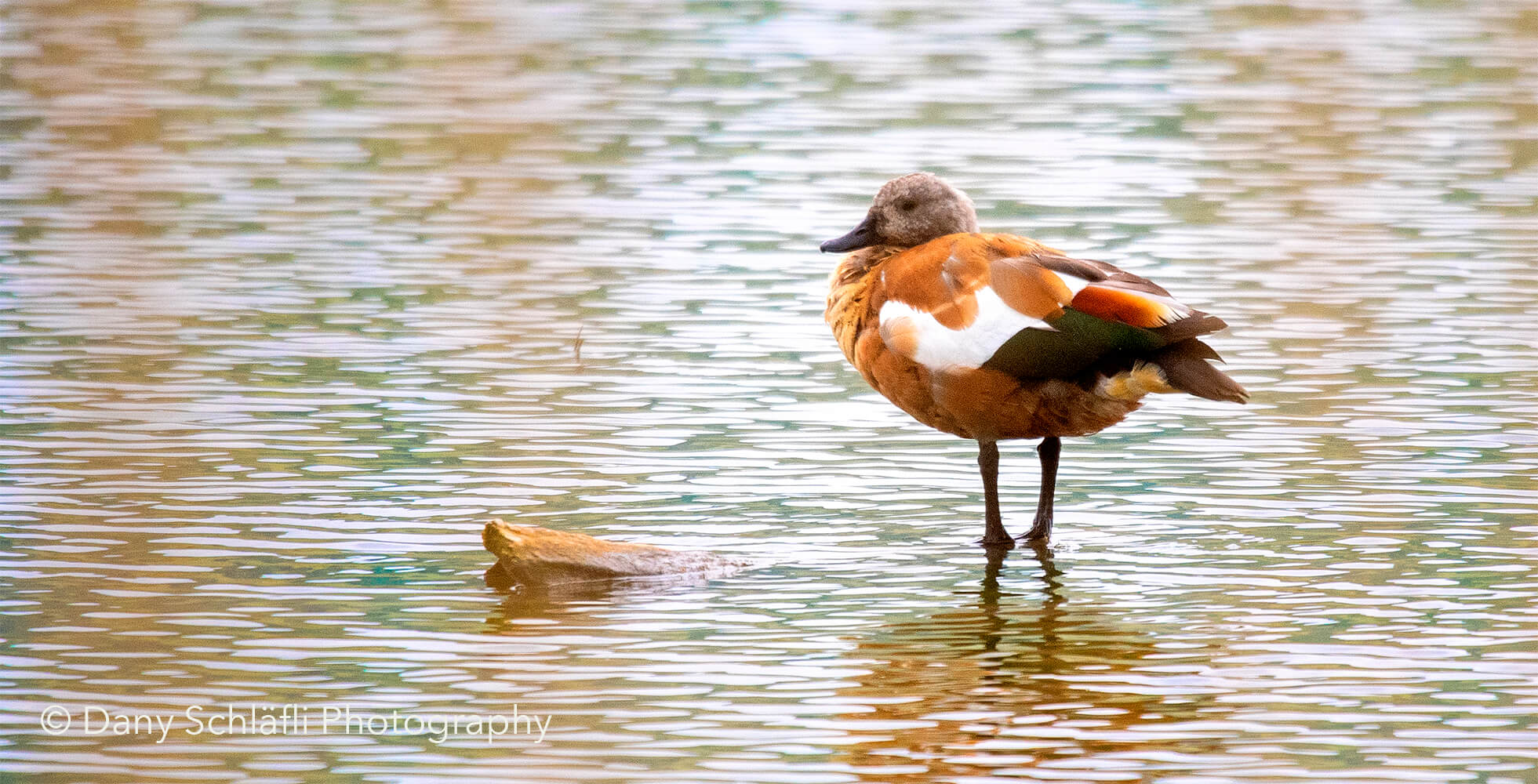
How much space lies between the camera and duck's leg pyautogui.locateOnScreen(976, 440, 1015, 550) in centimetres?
900

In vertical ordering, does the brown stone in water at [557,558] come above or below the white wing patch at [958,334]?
below

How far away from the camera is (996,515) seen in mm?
9141

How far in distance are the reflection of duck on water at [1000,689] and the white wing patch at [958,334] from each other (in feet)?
2.84

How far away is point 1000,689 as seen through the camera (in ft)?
24.2

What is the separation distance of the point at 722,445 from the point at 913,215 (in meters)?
1.70

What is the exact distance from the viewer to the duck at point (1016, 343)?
8.30 meters

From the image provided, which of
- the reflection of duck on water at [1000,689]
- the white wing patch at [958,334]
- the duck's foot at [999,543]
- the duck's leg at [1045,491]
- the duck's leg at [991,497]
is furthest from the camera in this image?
the duck's leg at [1045,491]

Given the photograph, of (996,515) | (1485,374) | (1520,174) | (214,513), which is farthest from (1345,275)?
(214,513)

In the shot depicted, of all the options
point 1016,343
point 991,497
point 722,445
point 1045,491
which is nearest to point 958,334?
point 1016,343

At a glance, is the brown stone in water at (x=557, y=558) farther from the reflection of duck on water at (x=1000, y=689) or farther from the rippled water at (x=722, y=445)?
the reflection of duck on water at (x=1000, y=689)

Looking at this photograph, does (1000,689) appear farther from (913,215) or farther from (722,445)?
(722,445)

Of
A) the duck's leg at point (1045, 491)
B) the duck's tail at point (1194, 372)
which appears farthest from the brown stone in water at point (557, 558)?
the duck's tail at point (1194, 372)

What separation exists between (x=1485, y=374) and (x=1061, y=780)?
6412 millimetres

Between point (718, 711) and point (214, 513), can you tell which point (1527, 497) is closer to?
point (718, 711)
